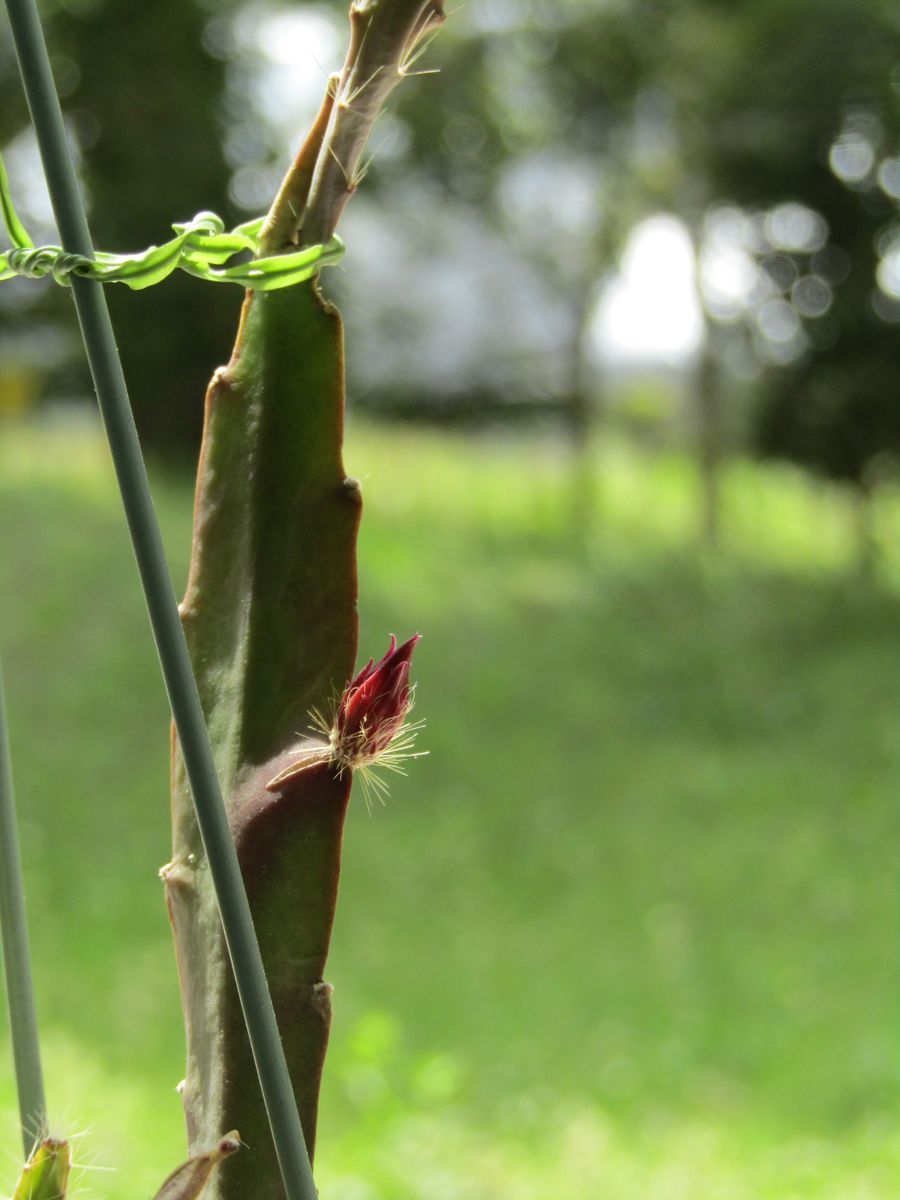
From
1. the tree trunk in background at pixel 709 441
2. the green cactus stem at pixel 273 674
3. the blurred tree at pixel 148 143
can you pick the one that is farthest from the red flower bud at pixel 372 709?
the blurred tree at pixel 148 143

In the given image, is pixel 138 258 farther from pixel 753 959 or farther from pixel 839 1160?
pixel 753 959

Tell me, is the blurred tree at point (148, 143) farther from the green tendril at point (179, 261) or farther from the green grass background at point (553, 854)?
the green tendril at point (179, 261)

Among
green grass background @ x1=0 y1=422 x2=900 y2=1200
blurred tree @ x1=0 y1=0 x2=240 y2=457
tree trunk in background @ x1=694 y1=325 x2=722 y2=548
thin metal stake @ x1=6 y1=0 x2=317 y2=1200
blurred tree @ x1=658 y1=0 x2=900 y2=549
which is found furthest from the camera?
blurred tree @ x1=0 y1=0 x2=240 y2=457

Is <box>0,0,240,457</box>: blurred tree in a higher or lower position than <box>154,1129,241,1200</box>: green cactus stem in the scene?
higher

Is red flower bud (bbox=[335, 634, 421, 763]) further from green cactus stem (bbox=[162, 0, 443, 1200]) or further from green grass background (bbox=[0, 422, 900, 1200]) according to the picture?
green grass background (bbox=[0, 422, 900, 1200])

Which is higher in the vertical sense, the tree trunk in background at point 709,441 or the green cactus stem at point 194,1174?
the tree trunk in background at point 709,441

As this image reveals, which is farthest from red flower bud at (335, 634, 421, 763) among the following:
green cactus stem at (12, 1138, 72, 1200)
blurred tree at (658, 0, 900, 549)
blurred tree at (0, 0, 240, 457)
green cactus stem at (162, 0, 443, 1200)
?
blurred tree at (0, 0, 240, 457)

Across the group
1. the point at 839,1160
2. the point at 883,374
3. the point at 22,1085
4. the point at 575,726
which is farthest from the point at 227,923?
the point at 883,374
